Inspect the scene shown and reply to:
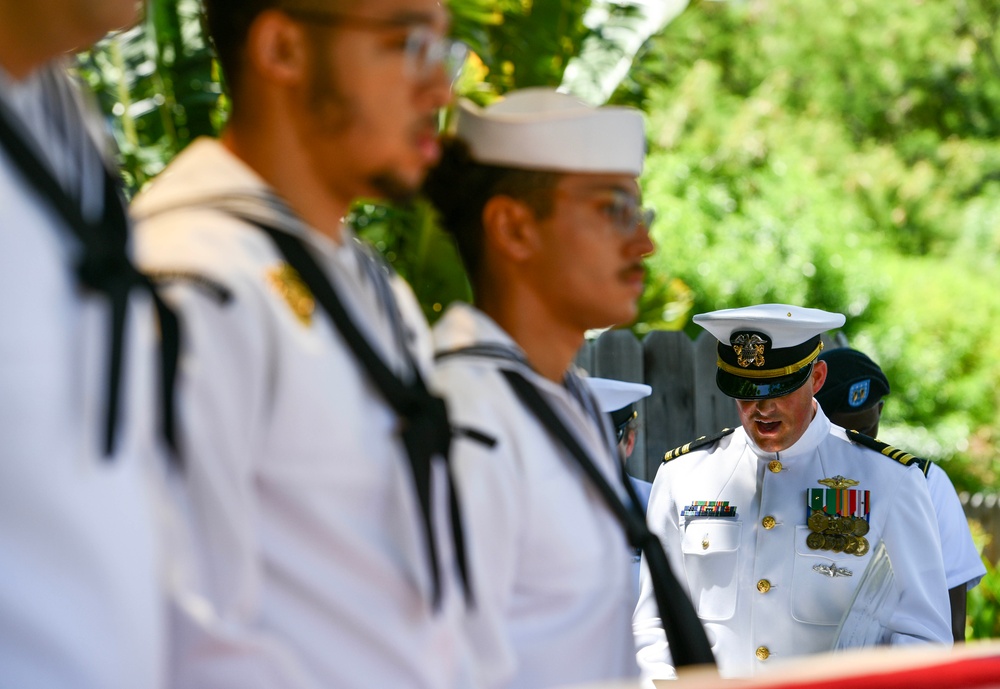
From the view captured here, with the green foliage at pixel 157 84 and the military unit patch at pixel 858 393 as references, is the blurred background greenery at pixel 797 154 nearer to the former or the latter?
the green foliage at pixel 157 84

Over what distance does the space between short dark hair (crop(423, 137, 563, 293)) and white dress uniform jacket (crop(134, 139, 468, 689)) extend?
51 cm

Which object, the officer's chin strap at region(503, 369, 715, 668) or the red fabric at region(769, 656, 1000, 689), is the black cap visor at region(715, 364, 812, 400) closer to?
the officer's chin strap at region(503, 369, 715, 668)

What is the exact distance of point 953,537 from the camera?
4.25 m

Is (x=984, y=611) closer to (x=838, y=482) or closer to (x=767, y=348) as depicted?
(x=838, y=482)

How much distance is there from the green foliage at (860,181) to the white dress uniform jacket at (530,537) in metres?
5.55

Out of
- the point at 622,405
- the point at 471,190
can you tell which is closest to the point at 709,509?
the point at 622,405

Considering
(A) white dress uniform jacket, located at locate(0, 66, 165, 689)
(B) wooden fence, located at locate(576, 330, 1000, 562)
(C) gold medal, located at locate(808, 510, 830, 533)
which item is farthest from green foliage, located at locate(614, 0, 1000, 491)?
(A) white dress uniform jacket, located at locate(0, 66, 165, 689)

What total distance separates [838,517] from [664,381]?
104 inches

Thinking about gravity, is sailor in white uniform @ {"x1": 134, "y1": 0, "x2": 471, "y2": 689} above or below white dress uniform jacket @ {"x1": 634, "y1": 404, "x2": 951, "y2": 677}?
above

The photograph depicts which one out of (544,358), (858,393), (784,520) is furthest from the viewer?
(858,393)

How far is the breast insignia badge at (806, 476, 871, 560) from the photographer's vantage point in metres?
3.70

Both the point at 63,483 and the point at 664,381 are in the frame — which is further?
the point at 664,381

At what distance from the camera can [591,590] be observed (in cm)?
189

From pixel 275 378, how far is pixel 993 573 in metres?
6.11
